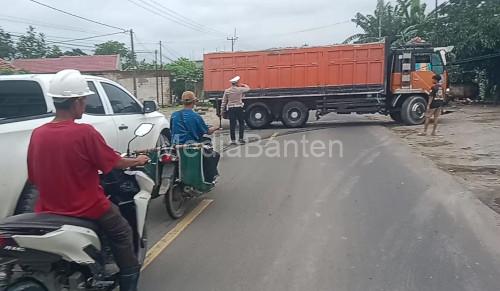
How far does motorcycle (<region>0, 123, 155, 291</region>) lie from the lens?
288 cm

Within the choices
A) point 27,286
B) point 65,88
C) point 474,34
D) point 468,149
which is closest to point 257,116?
point 468,149

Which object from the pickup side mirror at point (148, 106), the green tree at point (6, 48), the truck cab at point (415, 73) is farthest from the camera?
the green tree at point (6, 48)

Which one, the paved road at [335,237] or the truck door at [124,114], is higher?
the truck door at [124,114]

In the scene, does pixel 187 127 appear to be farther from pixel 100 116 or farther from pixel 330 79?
pixel 330 79

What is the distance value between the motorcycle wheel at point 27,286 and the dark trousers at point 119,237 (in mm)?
520

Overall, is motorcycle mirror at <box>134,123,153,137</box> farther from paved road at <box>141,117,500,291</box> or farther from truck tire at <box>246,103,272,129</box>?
truck tire at <box>246,103,272,129</box>

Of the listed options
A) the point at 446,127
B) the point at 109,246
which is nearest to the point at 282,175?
the point at 109,246

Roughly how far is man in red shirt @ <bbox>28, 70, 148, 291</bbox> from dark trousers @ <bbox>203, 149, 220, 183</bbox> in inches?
119

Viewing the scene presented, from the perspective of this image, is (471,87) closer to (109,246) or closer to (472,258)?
(472,258)

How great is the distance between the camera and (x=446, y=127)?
16.4 meters

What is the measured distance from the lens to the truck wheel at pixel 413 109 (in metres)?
17.4

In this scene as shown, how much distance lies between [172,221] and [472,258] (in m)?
3.41

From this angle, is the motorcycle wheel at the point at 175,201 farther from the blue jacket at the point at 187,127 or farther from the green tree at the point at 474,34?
the green tree at the point at 474,34

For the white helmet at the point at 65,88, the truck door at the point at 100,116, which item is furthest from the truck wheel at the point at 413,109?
the white helmet at the point at 65,88
